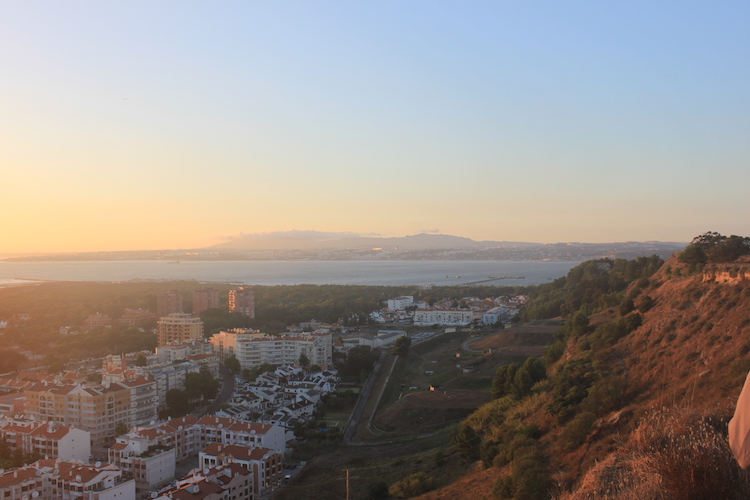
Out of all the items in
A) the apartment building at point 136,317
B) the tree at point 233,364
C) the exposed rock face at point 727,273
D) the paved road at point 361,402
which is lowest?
the paved road at point 361,402

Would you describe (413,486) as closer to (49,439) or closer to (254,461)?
(254,461)

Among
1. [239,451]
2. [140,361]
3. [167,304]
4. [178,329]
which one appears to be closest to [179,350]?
[140,361]

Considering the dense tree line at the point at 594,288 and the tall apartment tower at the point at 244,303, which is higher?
the dense tree line at the point at 594,288

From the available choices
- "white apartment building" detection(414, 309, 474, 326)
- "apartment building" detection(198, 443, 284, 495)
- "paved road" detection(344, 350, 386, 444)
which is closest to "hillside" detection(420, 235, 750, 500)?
"paved road" detection(344, 350, 386, 444)

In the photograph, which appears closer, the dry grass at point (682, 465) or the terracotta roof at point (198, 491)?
the dry grass at point (682, 465)

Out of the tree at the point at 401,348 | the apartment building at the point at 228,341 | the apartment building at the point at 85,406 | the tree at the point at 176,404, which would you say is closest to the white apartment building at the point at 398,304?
the apartment building at the point at 228,341

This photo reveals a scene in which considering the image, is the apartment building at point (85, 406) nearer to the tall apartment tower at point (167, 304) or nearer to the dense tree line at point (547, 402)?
the dense tree line at point (547, 402)
